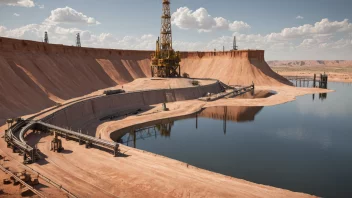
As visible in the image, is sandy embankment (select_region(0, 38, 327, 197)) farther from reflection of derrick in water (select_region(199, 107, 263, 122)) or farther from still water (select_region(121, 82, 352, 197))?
still water (select_region(121, 82, 352, 197))

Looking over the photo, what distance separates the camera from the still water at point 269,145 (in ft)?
63.3

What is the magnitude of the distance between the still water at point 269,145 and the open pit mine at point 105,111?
136 inches

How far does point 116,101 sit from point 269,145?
25508 millimetres

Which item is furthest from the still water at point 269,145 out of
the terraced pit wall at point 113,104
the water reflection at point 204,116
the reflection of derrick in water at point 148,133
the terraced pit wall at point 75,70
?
the terraced pit wall at point 75,70

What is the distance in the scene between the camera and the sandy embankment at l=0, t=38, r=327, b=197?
14656mm

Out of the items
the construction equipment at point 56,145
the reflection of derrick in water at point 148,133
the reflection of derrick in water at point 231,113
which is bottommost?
the reflection of derrick in water at point 148,133

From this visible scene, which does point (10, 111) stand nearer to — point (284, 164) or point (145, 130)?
point (145, 130)

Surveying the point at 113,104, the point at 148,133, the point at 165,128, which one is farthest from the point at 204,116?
the point at 113,104

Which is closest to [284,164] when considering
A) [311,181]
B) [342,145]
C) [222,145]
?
[311,181]

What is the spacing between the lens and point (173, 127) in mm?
35344

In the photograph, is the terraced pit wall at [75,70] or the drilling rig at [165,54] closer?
the terraced pit wall at [75,70]

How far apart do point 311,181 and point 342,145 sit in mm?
11000

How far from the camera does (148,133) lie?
32.6 m

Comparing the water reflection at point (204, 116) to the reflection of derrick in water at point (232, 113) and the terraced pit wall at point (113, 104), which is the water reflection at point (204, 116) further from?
the terraced pit wall at point (113, 104)
